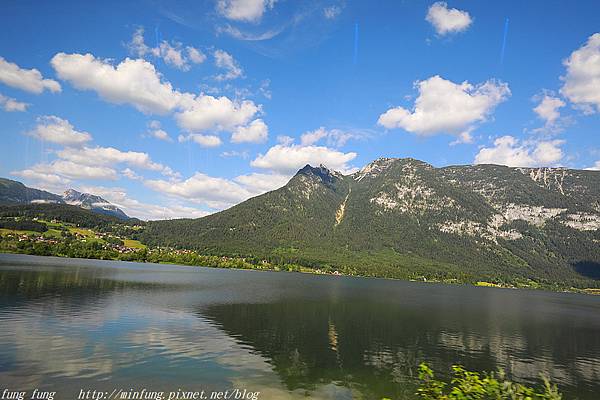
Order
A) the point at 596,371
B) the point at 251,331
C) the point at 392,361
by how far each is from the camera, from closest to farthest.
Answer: the point at 392,361 → the point at 596,371 → the point at 251,331

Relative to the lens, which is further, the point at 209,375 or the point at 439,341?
the point at 439,341

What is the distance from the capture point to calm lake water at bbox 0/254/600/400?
106 ft

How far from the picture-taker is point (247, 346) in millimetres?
45781

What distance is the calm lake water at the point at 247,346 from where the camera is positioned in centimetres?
3222

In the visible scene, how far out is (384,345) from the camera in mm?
53656

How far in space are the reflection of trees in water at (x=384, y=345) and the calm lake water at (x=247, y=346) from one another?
0.74 feet

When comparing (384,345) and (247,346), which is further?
(384,345)

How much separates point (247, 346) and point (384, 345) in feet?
67.2

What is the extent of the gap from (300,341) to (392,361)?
12830 millimetres

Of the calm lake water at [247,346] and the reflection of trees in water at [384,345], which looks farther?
the reflection of trees in water at [384,345]

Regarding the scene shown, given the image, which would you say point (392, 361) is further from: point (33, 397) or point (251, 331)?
point (33, 397)

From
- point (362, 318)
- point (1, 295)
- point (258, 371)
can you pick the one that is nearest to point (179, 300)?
point (1, 295)

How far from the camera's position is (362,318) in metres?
77.9

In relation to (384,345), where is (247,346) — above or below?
above
